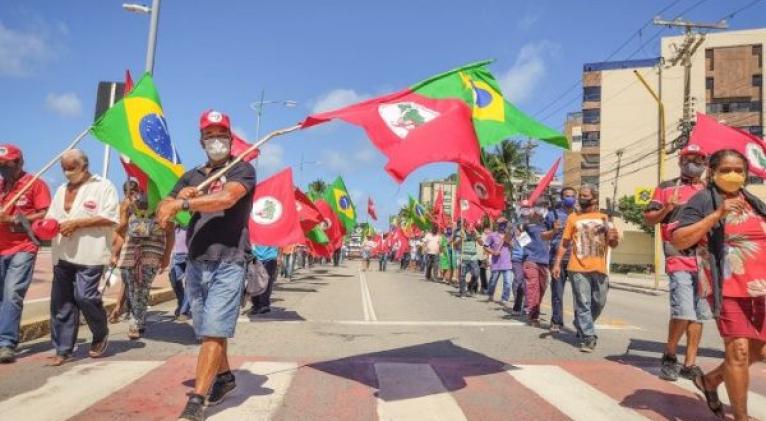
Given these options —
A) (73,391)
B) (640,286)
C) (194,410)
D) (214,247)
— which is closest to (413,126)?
(214,247)

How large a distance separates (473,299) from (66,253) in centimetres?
958

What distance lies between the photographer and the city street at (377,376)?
4.08 m

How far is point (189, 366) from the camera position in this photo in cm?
536

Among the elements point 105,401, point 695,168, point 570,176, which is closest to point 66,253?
point 105,401

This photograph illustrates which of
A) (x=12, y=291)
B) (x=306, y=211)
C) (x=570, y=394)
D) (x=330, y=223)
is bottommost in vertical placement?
(x=570, y=394)

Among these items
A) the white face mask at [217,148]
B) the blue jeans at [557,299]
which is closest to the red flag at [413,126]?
the white face mask at [217,148]

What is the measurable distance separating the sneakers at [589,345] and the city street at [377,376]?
99 mm

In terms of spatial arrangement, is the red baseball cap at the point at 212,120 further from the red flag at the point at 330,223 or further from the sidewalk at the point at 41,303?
the red flag at the point at 330,223

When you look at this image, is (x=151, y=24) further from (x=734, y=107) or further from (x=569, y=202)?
(x=734, y=107)

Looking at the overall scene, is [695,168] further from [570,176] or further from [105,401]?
[570,176]

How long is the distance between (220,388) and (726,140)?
6.28 meters

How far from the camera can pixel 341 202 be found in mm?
21812

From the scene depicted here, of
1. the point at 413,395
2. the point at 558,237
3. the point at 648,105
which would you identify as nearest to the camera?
the point at 413,395

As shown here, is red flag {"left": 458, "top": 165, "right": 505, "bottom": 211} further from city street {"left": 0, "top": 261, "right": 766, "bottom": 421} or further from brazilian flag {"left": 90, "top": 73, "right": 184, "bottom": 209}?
brazilian flag {"left": 90, "top": 73, "right": 184, "bottom": 209}
